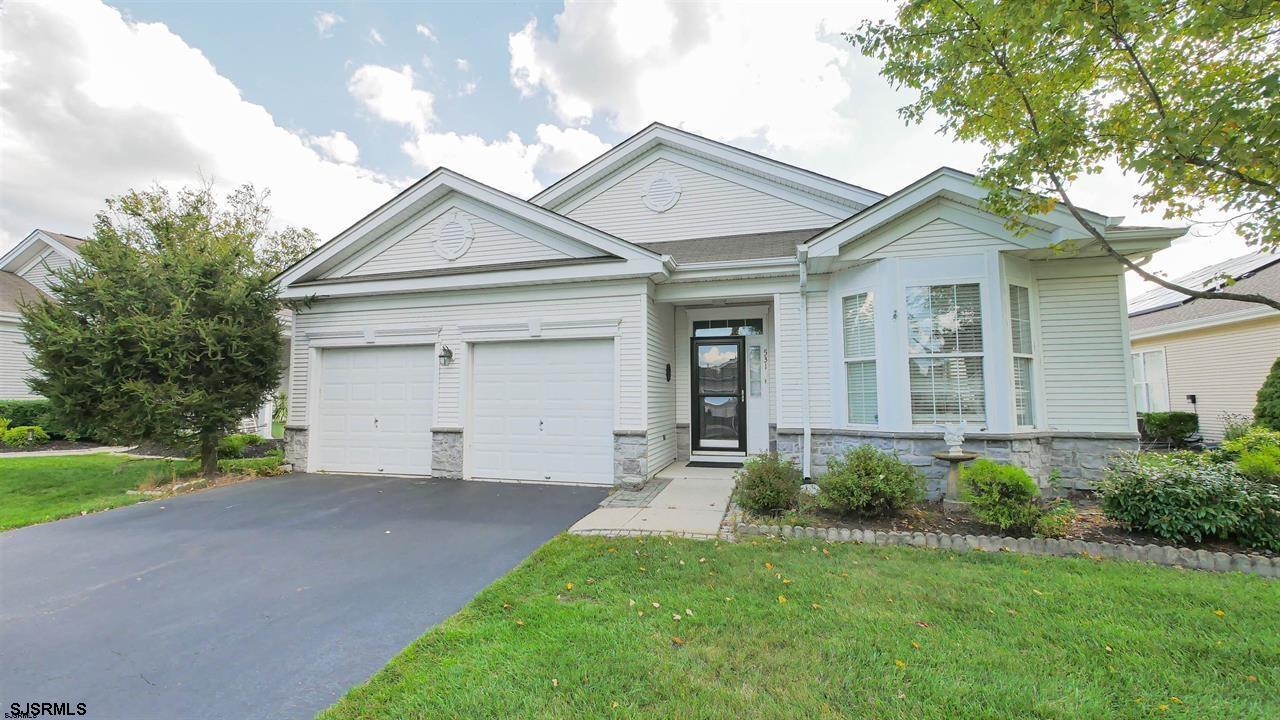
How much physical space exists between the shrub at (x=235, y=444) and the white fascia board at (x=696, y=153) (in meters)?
8.30

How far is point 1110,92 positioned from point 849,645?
6.50m

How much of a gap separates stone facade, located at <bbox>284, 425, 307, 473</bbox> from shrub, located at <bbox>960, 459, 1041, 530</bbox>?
9965mm

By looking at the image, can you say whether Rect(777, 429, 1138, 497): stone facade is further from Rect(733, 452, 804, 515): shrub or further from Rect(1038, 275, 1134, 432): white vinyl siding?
Rect(733, 452, 804, 515): shrub

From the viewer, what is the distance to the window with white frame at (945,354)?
19.4ft

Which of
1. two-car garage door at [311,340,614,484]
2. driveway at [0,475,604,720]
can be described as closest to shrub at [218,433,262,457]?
two-car garage door at [311,340,614,484]

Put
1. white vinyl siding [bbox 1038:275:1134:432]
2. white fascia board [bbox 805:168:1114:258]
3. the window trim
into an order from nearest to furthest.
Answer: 1. white fascia board [bbox 805:168:1114:258]
2. white vinyl siding [bbox 1038:275:1134:432]
3. the window trim

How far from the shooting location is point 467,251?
802 cm

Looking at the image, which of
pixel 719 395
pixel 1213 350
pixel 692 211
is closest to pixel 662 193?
pixel 692 211

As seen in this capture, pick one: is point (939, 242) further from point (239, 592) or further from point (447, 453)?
point (239, 592)

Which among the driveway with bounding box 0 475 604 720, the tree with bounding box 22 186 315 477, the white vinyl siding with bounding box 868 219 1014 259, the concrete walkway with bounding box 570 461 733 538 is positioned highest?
the white vinyl siding with bounding box 868 219 1014 259

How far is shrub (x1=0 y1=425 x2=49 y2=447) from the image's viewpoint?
1130cm

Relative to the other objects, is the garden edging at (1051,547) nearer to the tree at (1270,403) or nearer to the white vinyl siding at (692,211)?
the white vinyl siding at (692,211)

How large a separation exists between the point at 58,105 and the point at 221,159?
717cm

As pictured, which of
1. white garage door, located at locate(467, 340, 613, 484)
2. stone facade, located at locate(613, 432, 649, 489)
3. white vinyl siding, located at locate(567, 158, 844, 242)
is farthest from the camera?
white vinyl siding, located at locate(567, 158, 844, 242)
